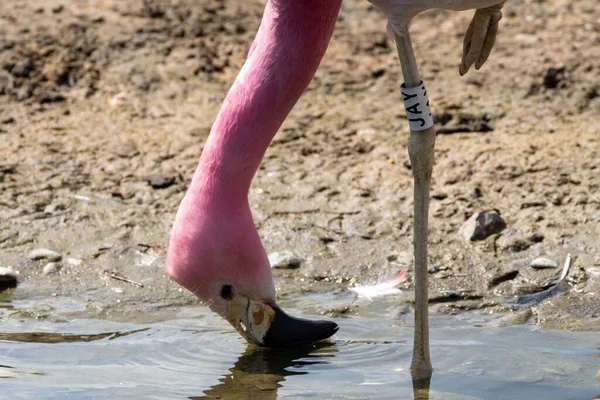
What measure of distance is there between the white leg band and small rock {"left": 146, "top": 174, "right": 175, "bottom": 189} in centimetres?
257

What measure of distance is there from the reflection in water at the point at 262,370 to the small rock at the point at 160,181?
6.29 feet

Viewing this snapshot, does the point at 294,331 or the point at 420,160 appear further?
the point at 294,331

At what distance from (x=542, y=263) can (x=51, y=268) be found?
241 centimetres

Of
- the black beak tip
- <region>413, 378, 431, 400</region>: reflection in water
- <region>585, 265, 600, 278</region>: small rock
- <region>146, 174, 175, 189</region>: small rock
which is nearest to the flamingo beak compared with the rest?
the black beak tip

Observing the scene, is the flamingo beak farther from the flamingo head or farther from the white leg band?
the white leg band

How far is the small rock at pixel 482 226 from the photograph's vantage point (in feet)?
19.1

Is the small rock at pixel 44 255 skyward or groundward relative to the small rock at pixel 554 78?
groundward

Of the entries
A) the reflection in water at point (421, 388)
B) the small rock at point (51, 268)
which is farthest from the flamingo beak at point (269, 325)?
the small rock at point (51, 268)

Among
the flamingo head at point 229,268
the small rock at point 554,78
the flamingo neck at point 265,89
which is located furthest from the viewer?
the small rock at point 554,78

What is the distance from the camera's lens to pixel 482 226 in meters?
5.84

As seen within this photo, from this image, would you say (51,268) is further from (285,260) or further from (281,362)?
(281,362)

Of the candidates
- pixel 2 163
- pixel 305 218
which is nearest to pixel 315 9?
pixel 305 218

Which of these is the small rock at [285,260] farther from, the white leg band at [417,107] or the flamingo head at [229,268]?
the white leg band at [417,107]

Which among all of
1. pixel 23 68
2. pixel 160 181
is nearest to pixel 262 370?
pixel 160 181
